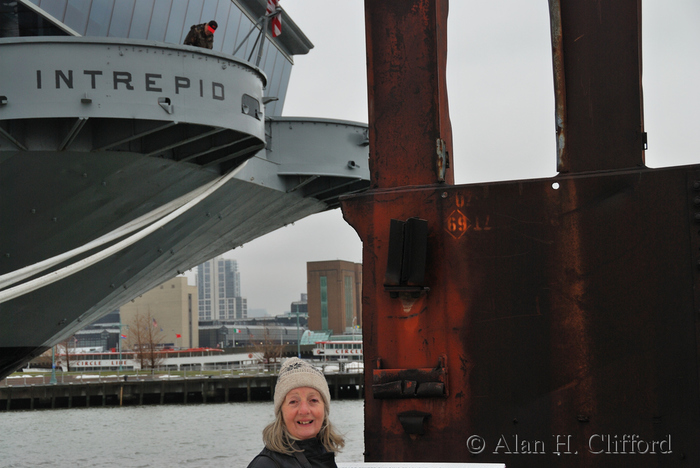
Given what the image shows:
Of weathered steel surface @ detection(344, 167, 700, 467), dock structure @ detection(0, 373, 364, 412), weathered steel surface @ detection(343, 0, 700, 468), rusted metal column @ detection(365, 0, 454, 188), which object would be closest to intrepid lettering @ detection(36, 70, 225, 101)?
rusted metal column @ detection(365, 0, 454, 188)

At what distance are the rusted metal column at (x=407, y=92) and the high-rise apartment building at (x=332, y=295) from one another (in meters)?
133

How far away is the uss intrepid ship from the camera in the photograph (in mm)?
11719

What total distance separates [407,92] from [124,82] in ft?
26.9

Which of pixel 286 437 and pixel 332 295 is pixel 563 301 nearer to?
pixel 286 437

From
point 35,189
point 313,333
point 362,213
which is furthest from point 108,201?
point 313,333

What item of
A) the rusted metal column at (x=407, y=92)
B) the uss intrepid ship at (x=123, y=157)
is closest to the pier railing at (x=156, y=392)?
the uss intrepid ship at (x=123, y=157)

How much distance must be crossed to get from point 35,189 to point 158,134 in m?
2.34

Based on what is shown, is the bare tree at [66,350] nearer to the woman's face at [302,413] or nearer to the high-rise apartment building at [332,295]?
the high-rise apartment building at [332,295]

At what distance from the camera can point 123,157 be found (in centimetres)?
1323

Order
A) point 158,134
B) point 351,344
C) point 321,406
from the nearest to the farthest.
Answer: point 321,406, point 158,134, point 351,344

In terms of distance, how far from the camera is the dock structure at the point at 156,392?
186 feet

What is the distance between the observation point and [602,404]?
4.29m

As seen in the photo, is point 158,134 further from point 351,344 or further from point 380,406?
point 351,344

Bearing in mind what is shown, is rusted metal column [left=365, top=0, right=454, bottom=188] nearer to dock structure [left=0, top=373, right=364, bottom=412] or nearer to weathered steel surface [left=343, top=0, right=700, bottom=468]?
weathered steel surface [left=343, top=0, right=700, bottom=468]
